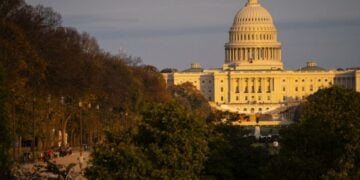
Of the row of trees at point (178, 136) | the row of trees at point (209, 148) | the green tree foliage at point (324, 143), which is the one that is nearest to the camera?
the green tree foliage at point (324, 143)

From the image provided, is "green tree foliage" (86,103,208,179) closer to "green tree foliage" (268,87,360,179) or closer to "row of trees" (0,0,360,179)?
"row of trees" (0,0,360,179)

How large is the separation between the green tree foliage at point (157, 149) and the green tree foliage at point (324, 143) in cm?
277

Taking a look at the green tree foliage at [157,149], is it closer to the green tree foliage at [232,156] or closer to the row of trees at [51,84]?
the green tree foliage at [232,156]

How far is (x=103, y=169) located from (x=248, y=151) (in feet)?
29.7

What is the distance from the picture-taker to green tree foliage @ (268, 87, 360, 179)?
1954 inches

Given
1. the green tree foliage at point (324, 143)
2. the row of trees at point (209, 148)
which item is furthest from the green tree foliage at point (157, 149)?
the green tree foliage at point (324, 143)

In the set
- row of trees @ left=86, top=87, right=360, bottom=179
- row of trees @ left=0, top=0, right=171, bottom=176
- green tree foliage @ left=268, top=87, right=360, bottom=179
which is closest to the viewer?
green tree foliage @ left=268, top=87, right=360, bottom=179

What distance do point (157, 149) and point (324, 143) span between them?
520 centimetres

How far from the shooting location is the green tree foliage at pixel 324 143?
49.6 m

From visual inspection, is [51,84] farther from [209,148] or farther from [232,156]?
[209,148]

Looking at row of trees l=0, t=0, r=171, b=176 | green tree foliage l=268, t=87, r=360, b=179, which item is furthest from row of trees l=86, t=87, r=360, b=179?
row of trees l=0, t=0, r=171, b=176

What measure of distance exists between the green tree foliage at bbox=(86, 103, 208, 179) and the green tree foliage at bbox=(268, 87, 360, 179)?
2.77 meters

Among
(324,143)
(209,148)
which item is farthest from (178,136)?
(324,143)

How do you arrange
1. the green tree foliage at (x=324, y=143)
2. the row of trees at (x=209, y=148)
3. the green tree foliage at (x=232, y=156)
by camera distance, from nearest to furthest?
the green tree foliage at (x=324, y=143), the row of trees at (x=209, y=148), the green tree foliage at (x=232, y=156)
